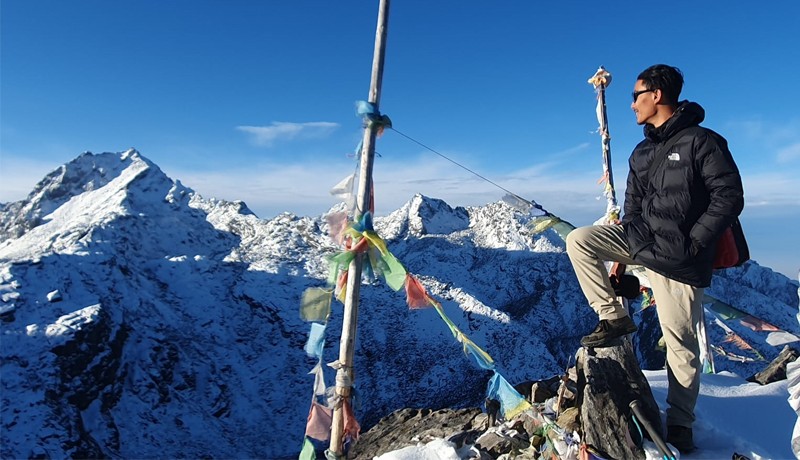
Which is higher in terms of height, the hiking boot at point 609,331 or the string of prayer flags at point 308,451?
the hiking boot at point 609,331

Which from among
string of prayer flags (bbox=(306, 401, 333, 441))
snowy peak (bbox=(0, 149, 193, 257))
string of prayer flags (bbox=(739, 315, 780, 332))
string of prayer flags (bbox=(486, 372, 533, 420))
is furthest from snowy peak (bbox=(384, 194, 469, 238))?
string of prayer flags (bbox=(306, 401, 333, 441))

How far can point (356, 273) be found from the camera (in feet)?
15.1

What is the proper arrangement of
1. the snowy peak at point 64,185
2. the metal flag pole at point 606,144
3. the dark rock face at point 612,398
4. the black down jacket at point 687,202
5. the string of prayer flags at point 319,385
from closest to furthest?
the black down jacket at point 687,202
the dark rock face at point 612,398
the string of prayer flags at point 319,385
the metal flag pole at point 606,144
the snowy peak at point 64,185

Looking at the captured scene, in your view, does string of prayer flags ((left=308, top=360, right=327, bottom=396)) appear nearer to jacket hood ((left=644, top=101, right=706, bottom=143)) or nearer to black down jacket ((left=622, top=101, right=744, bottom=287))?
black down jacket ((left=622, top=101, right=744, bottom=287))

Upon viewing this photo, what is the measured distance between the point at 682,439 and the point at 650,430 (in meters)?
0.32

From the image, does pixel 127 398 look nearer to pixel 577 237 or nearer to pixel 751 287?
pixel 577 237

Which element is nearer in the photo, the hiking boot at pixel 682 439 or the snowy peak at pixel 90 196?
the hiking boot at pixel 682 439

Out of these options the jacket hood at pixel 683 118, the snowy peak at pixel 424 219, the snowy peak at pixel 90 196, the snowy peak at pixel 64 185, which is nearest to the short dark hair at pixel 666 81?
the jacket hood at pixel 683 118

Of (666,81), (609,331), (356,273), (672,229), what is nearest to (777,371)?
(609,331)

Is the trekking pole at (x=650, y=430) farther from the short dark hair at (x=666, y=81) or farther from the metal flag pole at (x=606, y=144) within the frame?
the metal flag pole at (x=606, y=144)

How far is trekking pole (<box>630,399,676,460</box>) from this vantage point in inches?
168

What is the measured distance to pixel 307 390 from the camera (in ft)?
227

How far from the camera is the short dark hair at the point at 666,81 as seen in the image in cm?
422

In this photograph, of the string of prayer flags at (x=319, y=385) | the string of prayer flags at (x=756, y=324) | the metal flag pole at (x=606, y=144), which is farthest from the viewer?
the metal flag pole at (x=606, y=144)
